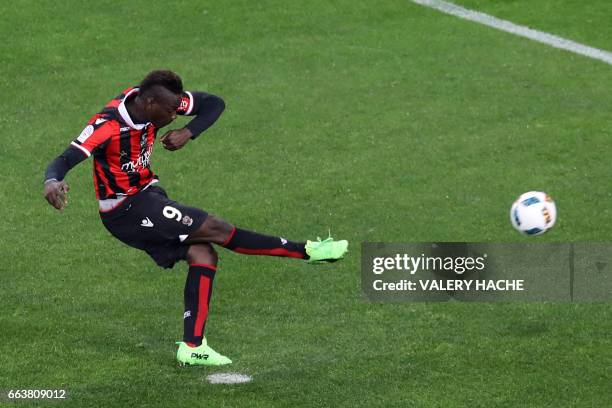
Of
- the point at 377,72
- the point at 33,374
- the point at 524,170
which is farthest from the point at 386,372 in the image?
the point at 377,72

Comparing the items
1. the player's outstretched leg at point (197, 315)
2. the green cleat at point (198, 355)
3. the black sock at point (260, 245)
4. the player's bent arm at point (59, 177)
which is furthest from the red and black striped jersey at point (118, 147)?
the green cleat at point (198, 355)

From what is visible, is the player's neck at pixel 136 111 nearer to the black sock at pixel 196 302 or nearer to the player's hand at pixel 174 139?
the player's hand at pixel 174 139

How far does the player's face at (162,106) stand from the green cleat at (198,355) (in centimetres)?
218

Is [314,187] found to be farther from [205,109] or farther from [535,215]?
[205,109]

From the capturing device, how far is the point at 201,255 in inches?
469

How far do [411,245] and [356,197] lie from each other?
1.84 meters

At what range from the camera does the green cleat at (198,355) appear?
11664mm

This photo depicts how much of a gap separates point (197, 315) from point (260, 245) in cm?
106

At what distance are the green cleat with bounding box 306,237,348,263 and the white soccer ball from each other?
230 cm

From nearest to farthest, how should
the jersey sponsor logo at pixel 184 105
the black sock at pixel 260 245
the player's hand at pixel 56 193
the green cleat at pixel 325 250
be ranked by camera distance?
the player's hand at pixel 56 193 < the black sock at pixel 260 245 < the jersey sponsor logo at pixel 184 105 < the green cleat at pixel 325 250

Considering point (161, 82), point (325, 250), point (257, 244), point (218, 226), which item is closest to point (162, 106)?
point (161, 82)

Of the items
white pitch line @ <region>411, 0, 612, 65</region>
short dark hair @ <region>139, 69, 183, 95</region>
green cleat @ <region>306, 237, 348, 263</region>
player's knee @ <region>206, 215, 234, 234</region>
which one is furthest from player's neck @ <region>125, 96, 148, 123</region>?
white pitch line @ <region>411, 0, 612, 65</region>

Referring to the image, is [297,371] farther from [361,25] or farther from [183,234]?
[361,25]

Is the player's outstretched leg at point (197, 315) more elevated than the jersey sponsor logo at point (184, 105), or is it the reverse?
the jersey sponsor logo at point (184, 105)
